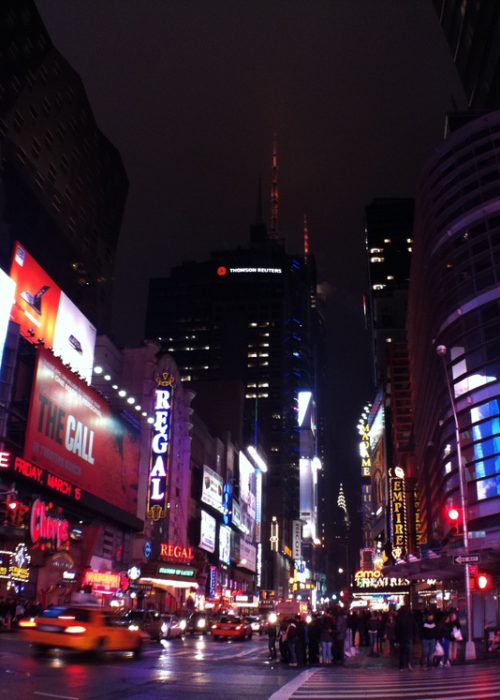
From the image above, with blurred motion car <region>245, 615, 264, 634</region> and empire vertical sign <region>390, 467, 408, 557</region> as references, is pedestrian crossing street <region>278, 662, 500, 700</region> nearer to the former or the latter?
blurred motion car <region>245, 615, 264, 634</region>

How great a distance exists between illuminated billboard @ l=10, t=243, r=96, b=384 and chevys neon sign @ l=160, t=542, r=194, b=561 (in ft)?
57.1

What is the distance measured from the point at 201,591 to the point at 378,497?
7111 cm

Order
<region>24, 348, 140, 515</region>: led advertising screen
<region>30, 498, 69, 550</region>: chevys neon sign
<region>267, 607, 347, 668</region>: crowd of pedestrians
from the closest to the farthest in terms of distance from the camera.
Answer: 1. <region>267, 607, 347, 668</region>: crowd of pedestrians
2. <region>30, 498, 69, 550</region>: chevys neon sign
3. <region>24, 348, 140, 515</region>: led advertising screen

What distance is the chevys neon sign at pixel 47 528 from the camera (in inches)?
1507

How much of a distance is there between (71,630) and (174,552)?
4455 centimetres

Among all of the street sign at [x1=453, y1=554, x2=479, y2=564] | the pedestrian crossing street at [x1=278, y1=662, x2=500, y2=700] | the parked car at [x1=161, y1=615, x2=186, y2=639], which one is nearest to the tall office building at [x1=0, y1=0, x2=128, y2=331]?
the parked car at [x1=161, y1=615, x2=186, y2=639]

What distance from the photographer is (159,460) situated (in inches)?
2360

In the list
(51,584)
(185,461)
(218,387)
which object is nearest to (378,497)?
(218,387)

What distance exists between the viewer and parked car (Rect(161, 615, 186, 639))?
4144 cm

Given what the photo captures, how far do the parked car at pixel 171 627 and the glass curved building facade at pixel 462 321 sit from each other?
19949 millimetres

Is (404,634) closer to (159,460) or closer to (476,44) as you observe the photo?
(159,460)

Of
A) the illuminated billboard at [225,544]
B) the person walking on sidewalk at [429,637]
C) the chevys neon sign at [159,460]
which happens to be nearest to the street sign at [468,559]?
the person walking on sidewalk at [429,637]

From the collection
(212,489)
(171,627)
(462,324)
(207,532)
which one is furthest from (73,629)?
(212,489)

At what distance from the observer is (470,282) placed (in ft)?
177
